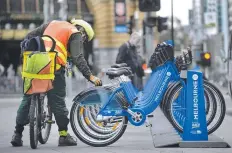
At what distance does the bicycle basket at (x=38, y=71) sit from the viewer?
8.23m

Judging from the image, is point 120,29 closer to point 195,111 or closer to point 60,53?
point 60,53

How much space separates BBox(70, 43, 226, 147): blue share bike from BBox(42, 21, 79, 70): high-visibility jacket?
48cm

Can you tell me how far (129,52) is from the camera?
49.0 feet

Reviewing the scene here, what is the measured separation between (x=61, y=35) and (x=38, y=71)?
58 centimetres

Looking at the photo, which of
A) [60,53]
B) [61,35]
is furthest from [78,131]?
[61,35]

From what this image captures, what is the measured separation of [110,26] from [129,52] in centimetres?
3022

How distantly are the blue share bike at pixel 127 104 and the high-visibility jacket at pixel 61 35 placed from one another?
0.48 metres

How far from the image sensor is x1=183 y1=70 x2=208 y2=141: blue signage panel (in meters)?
8.34

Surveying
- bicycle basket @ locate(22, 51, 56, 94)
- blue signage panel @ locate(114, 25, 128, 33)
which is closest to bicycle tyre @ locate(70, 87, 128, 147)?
bicycle basket @ locate(22, 51, 56, 94)

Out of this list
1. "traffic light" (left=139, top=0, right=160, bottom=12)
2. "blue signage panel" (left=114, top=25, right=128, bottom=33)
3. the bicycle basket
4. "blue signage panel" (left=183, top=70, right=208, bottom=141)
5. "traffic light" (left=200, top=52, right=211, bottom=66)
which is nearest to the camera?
the bicycle basket

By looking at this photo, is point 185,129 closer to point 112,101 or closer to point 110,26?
point 112,101

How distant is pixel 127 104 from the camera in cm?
856

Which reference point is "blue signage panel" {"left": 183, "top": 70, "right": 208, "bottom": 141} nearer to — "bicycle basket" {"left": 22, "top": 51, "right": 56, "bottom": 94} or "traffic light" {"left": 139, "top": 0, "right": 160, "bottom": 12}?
"bicycle basket" {"left": 22, "top": 51, "right": 56, "bottom": 94}

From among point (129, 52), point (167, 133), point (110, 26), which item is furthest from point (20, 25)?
point (167, 133)
